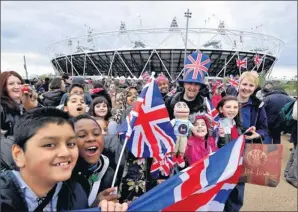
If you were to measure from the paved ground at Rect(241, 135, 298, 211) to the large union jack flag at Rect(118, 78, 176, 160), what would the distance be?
2.30 m

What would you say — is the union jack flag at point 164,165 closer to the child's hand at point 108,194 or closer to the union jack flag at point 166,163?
the union jack flag at point 166,163

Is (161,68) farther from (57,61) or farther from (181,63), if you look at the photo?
Answer: (57,61)

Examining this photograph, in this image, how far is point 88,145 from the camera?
195 cm

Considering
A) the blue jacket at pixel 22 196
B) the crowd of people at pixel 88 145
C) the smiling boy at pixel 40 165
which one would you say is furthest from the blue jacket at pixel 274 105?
the smiling boy at pixel 40 165

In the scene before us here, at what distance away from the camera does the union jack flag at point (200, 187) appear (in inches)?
64.1

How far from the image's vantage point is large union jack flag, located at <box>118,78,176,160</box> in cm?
235

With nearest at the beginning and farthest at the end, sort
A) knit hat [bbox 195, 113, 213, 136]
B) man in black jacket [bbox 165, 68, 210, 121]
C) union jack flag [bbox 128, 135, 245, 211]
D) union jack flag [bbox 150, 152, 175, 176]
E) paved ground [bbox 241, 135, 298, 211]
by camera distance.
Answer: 1. union jack flag [bbox 128, 135, 245, 211]
2. union jack flag [bbox 150, 152, 175, 176]
3. knit hat [bbox 195, 113, 213, 136]
4. man in black jacket [bbox 165, 68, 210, 121]
5. paved ground [bbox 241, 135, 298, 211]

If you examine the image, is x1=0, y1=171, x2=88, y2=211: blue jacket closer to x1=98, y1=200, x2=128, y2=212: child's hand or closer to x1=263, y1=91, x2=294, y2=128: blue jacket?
x1=98, y1=200, x2=128, y2=212: child's hand

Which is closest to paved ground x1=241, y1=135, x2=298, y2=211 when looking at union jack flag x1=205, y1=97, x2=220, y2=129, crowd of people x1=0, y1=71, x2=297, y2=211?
crowd of people x1=0, y1=71, x2=297, y2=211

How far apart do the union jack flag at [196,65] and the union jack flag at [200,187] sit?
1627 millimetres

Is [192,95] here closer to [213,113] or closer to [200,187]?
[213,113]

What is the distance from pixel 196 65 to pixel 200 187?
2054 millimetres

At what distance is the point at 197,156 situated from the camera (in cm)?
289

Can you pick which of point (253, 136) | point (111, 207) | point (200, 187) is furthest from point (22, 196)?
point (253, 136)
